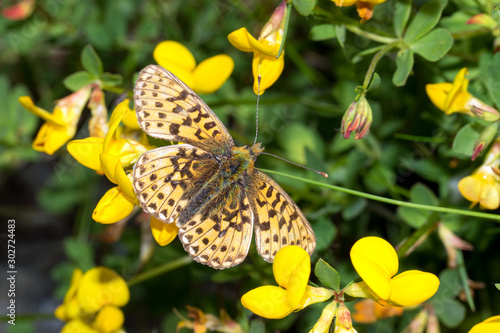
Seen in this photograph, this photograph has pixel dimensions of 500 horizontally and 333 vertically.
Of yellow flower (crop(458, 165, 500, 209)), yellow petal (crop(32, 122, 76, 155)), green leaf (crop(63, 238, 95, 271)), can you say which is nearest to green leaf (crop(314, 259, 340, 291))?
yellow flower (crop(458, 165, 500, 209))

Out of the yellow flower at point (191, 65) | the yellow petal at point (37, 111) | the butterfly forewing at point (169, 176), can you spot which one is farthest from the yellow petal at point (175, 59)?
the yellow petal at point (37, 111)

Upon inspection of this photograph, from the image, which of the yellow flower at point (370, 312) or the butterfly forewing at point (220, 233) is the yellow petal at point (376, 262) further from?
the yellow flower at point (370, 312)

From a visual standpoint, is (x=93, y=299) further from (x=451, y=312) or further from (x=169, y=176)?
(x=451, y=312)

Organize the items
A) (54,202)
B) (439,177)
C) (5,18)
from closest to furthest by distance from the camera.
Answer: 1. (439,177)
2. (5,18)
3. (54,202)

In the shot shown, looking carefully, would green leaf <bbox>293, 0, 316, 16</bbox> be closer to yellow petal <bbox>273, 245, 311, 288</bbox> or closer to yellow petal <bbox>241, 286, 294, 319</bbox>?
yellow petal <bbox>273, 245, 311, 288</bbox>

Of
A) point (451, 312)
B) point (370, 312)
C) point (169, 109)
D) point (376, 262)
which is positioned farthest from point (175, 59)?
point (451, 312)

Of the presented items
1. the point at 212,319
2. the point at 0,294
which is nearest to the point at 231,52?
the point at 212,319

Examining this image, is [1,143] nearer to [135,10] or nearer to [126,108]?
[135,10]

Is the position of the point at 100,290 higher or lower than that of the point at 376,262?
lower
